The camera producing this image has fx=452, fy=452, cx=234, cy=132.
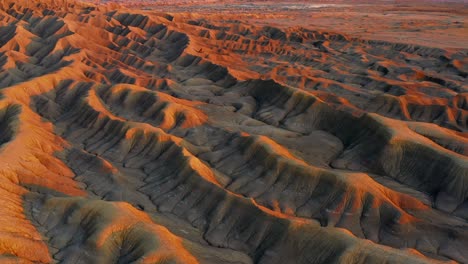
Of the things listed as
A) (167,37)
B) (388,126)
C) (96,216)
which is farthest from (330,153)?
(167,37)

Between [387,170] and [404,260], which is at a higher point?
[404,260]

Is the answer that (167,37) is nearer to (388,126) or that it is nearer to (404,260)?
(388,126)

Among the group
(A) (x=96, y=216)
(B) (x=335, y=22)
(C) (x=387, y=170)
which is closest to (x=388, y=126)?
(C) (x=387, y=170)

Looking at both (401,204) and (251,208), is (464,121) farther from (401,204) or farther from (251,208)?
(251,208)

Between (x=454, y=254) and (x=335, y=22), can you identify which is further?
(x=335, y=22)

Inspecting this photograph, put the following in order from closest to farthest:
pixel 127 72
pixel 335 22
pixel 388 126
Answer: pixel 388 126, pixel 127 72, pixel 335 22

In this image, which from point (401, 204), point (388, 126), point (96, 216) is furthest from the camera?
point (388, 126)
